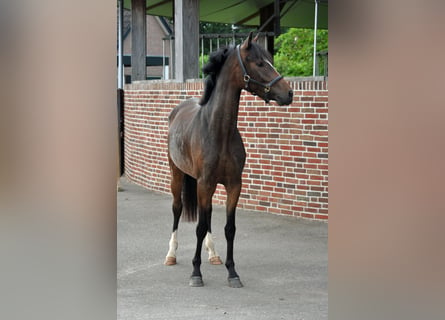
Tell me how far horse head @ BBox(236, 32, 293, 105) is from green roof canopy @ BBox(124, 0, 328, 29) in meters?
7.60

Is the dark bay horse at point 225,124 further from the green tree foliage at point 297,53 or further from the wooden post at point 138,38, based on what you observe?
the green tree foliage at point 297,53

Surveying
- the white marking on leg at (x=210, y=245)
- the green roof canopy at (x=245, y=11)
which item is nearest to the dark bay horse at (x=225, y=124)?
the white marking on leg at (x=210, y=245)

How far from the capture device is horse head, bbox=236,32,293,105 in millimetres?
5496

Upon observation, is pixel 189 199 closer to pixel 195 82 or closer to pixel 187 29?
pixel 195 82

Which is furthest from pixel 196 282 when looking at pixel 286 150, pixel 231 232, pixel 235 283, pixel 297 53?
pixel 297 53

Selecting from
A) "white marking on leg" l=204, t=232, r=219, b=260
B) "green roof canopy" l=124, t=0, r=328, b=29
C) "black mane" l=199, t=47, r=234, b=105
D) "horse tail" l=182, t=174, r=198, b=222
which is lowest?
"white marking on leg" l=204, t=232, r=219, b=260

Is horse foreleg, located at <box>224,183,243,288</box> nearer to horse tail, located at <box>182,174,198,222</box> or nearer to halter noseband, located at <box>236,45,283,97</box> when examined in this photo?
halter noseband, located at <box>236,45,283,97</box>

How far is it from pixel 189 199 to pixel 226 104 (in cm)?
154

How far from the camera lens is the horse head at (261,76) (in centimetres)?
550

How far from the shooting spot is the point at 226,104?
19.2ft

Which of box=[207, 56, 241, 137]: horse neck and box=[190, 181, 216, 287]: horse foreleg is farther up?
box=[207, 56, 241, 137]: horse neck

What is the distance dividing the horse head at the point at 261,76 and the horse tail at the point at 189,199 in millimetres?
1671

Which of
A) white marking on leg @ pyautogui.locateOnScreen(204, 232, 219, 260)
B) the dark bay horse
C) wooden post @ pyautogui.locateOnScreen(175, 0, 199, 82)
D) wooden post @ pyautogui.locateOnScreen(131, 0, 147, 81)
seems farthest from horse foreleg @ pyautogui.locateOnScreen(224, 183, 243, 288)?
wooden post @ pyautogui.locateOnScreen(131, 0, 147, 81)
